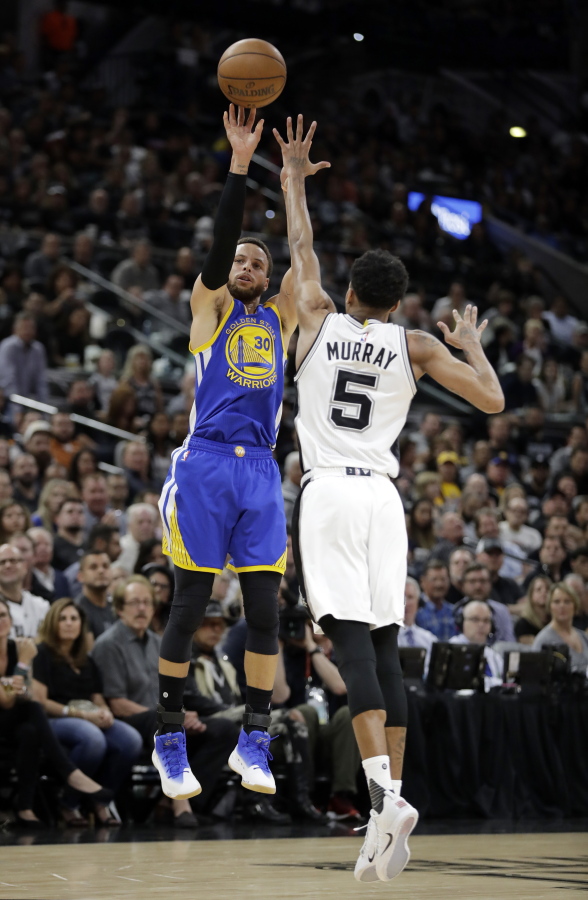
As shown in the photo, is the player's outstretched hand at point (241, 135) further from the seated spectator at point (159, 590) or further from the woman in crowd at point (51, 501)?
the woman in crowd at point (51, 501)

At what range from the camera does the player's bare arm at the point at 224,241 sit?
17.3ft

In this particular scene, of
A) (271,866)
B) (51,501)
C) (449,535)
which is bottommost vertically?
(271,866)

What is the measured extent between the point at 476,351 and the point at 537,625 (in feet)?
19.4

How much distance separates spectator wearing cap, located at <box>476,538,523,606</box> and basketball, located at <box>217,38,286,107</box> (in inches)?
260

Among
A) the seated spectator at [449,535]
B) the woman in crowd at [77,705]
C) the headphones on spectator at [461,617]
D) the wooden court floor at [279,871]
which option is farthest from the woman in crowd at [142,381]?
the wooden court floor at [279,871]

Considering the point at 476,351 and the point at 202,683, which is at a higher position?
the point at 476,351

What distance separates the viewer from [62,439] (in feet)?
38.5

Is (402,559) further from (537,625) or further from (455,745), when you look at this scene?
(537,625)

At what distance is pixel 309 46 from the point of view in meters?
25.1

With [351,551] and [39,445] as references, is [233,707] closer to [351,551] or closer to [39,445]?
[39,445]

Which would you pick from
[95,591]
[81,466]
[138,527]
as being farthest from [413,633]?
[81,466]

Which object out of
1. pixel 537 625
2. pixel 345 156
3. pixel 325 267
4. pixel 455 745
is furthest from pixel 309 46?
pixel 455 745

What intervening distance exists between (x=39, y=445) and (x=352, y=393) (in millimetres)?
6278

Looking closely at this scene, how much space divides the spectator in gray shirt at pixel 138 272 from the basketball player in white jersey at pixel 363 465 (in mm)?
9640
